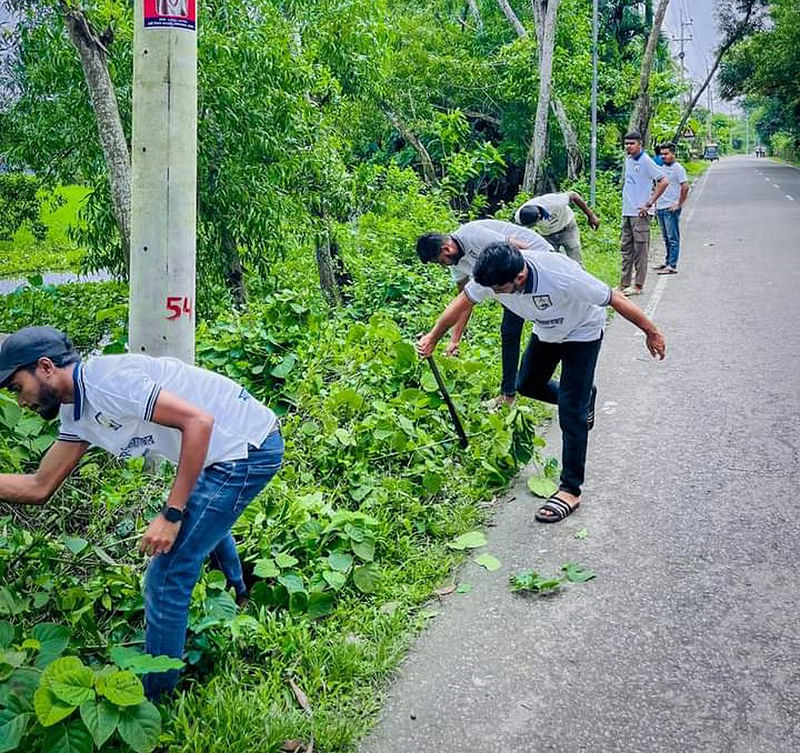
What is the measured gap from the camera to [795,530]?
15.3 ft

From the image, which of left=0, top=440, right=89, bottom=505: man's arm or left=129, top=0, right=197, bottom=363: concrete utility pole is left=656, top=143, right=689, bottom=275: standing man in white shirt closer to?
left=129, top=0, right=197, bottom=363: concrete utility pole

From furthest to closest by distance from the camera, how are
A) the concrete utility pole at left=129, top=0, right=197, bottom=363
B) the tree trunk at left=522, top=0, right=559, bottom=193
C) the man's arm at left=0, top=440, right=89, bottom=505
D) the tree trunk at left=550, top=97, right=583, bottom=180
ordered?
the tree trunk at left=550, top=97, right=583, bottom=180 → the tree trunk at left=522, top=0, right=559, bottom=193 → the concrete utility pole at left=129, top=0, right=197, bottom=363 → the man's arm at left=0, top=440, right=89, bottom=505

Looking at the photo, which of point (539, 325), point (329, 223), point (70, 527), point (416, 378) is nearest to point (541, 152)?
point (329, 223)

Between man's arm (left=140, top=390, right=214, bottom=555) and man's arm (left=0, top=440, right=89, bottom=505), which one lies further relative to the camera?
man's arm (left=0, top=440, right=89, bottom=505)

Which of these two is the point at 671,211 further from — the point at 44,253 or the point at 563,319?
the point at 44,253

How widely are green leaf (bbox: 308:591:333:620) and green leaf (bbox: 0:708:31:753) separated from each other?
139 cm

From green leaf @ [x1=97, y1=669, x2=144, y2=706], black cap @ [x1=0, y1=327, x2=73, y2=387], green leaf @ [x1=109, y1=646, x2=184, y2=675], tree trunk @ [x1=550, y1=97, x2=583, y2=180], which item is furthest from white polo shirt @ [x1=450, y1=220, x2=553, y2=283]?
tree trunk @ [x1=550, y1=97, x2=583, y2=180]

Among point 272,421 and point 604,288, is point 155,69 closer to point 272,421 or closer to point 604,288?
point 272,421

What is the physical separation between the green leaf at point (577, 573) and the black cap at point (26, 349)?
2665 mm

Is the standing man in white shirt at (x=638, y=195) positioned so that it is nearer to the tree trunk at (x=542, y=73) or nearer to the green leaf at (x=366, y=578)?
the tree trunk at (x=542, y=73)

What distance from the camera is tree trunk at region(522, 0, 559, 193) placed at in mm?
18266

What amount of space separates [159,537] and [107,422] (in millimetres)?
440

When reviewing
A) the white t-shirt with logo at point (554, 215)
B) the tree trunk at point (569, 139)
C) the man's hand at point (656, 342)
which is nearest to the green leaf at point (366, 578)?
the man's hand at point (656, 342)

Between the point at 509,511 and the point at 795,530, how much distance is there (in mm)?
1568
